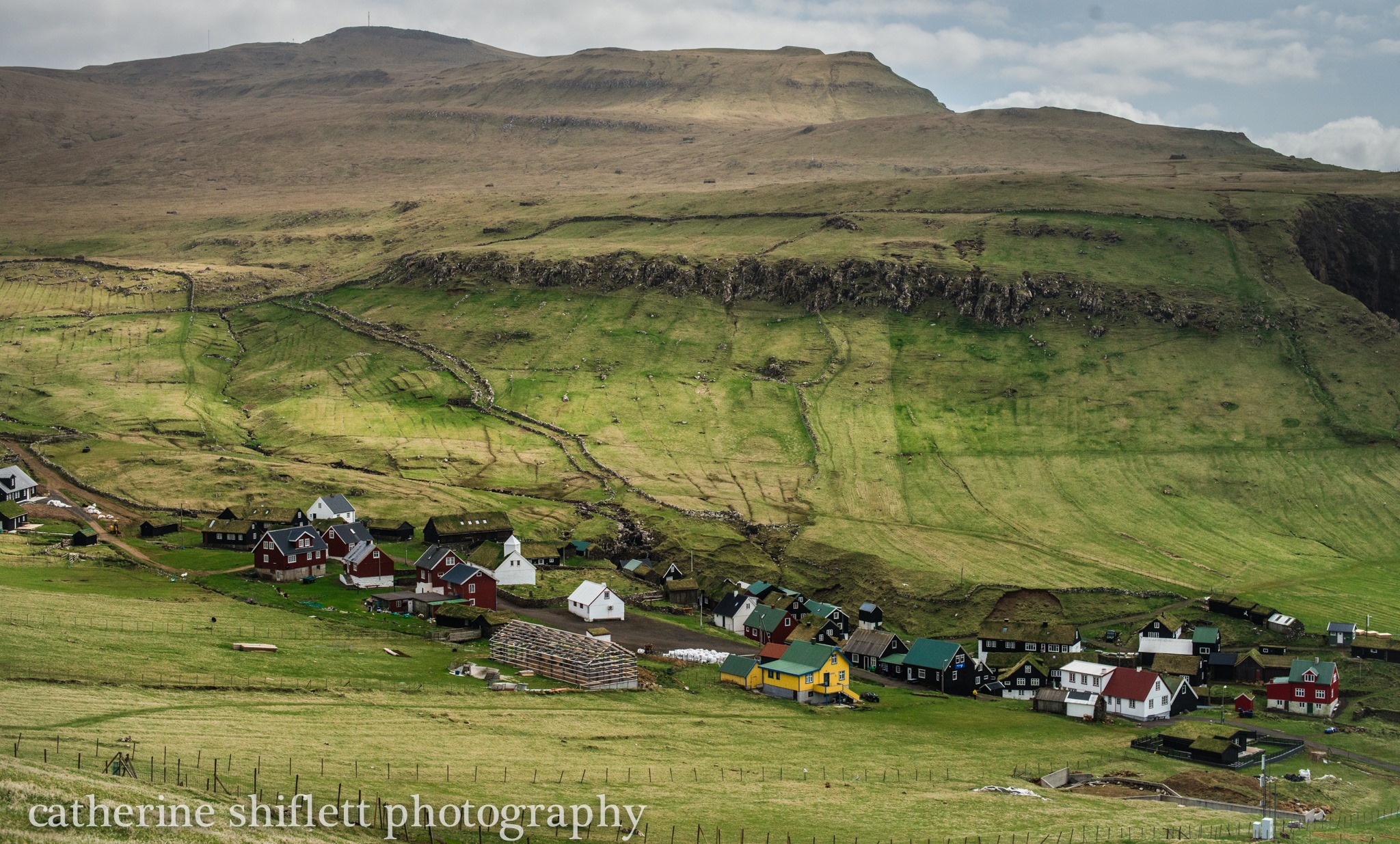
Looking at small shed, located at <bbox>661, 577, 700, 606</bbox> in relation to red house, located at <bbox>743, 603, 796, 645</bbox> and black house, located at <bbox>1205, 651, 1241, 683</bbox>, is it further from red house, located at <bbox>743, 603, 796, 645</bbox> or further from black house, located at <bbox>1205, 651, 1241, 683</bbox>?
black house, located at <bbox>1205, 651, 1241, 683</bbox>

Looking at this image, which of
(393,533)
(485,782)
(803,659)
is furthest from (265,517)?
(485,782)

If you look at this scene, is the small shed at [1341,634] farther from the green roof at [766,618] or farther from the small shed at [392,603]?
the small shed at [392,603]

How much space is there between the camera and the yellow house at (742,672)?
3223 inches

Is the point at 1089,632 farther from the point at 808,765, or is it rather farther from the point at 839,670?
Answer: the point at 808,765

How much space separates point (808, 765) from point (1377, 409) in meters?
124

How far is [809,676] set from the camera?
80.6 m

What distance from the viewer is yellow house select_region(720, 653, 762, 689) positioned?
3223 inches

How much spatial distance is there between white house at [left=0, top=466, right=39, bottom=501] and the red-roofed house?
3877 inches

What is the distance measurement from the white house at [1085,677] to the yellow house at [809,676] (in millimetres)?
17888

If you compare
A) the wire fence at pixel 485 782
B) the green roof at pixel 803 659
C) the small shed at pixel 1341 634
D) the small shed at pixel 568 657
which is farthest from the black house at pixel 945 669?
the wire fence at pixel 485 782

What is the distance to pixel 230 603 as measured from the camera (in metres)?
86.1

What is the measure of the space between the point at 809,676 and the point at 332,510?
188 ft

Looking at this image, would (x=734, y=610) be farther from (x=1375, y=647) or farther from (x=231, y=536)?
(x=1375, y=647)

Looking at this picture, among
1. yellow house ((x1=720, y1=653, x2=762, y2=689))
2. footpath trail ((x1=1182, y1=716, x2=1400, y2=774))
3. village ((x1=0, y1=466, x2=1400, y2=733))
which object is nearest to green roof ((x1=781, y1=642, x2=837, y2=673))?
village ((x1=0, y1=466, x2=1400, y2=733))
